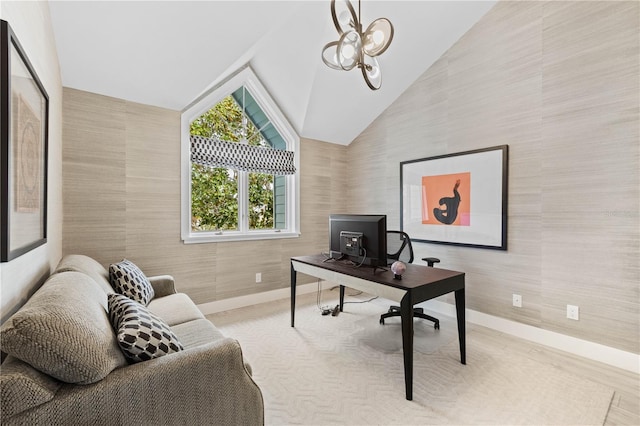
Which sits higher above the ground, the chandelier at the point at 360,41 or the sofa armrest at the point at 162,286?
the chandelier at the point at 360,41

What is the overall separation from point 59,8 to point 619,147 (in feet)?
14.1

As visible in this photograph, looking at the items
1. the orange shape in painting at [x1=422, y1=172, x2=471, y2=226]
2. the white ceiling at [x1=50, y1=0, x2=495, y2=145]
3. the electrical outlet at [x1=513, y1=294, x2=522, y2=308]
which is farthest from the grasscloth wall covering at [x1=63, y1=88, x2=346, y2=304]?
→ the electrical outlet at [x1=513, y1=294, x2=522, y2=308]

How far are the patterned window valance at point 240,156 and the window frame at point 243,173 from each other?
104mm

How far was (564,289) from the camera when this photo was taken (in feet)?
8.29

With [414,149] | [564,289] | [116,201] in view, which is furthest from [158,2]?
[564,289]

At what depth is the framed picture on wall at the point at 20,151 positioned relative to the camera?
3.32 feet

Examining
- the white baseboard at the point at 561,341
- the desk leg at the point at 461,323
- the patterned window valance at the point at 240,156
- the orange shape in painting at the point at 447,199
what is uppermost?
the patterned window valance at the point at 240,156

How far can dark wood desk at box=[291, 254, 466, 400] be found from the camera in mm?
1879

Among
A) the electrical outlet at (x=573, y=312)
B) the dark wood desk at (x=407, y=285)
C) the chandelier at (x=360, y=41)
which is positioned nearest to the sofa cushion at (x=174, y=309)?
the dark wood desk at (x=407, y=285)

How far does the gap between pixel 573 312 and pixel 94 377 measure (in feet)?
10.9

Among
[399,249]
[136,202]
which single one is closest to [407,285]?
[399,249]

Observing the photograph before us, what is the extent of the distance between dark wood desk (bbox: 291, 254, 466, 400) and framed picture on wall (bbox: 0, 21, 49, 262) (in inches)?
74.8

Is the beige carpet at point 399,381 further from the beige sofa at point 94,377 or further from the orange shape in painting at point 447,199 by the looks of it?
the orange shape in painting at point 447,199

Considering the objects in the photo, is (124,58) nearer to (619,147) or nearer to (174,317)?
(174,317)
